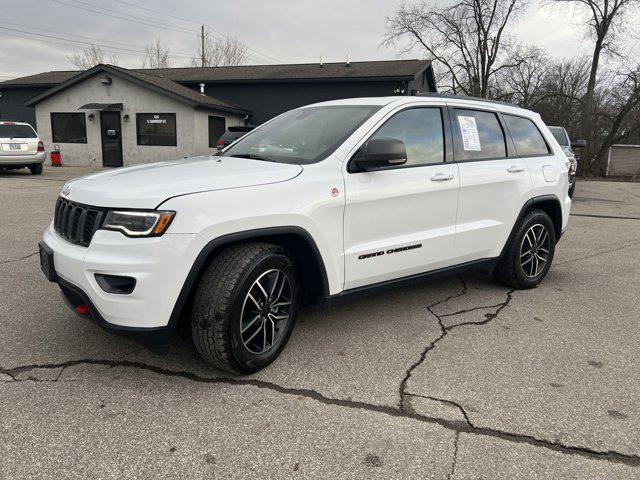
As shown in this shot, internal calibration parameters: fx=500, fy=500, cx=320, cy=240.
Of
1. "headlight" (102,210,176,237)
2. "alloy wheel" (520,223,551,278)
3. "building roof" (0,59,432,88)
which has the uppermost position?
"building roof" (0,59,432,88)

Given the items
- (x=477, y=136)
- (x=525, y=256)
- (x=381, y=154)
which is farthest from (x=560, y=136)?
(x=381, y=154)

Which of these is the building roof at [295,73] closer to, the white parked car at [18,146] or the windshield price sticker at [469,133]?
the white parked car at [18,146]

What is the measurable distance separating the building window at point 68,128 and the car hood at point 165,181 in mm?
21223

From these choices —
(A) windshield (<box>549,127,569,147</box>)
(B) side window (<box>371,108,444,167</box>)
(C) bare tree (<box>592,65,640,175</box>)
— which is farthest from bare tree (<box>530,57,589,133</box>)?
(B) side window (<box>371,108,444,167</box>)

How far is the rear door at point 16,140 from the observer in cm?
1485

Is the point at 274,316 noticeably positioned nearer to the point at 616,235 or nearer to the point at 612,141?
the point at 616,235

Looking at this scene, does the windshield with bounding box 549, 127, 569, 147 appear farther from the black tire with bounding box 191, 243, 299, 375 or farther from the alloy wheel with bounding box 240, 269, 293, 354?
the black tire with bounding box 191, 243, 299, 375

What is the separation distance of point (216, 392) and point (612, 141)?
24960 mm

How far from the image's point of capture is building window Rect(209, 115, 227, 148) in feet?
69.7

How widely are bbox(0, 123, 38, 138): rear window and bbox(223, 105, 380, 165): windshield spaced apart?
13842 millimetres

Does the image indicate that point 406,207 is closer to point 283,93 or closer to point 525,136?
point 525,136

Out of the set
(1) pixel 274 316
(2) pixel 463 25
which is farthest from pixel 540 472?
(2) pixel 463 25

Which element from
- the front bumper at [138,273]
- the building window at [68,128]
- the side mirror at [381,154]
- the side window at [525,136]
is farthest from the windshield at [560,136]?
the building window at [68,128]

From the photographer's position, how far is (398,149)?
322cm
